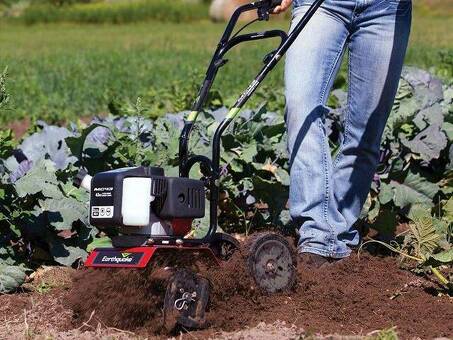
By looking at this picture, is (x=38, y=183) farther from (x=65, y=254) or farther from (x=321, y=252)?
(x=321, y=252)

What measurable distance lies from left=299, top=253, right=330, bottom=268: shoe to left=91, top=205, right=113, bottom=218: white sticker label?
107cm

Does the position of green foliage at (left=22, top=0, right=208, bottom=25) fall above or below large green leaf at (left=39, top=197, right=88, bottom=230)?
below

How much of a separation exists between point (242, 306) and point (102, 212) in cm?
67

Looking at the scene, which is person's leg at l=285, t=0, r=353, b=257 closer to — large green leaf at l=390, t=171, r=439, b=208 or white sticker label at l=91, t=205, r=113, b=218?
white sticker label at l=91, t=205, r=113, b=218

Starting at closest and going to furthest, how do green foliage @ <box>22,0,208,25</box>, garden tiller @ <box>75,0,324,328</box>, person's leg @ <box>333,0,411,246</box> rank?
garden tiller @ <box>75,0,324,328</box>
person's leg @ <box>333,0,411,246</box>
green foliage @ <box>22,0,208,25</box>

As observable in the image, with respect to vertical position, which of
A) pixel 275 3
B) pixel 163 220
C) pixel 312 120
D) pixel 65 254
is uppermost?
pixel 275 3

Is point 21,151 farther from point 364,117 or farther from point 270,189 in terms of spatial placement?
point 364,117

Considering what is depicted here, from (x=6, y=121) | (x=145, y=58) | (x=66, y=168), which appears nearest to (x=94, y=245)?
(x=66, y=168)

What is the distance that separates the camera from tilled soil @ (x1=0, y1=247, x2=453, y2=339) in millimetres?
3719

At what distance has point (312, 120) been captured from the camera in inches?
175

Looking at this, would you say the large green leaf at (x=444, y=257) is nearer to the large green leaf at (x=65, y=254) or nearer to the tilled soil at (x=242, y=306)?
the tilled soil at (x=242, y=306)

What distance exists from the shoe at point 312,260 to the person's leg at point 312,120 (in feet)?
0.06

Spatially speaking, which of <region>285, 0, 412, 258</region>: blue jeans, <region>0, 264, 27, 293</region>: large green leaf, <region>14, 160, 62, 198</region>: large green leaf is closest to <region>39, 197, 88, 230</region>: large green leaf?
<region>14, 160, 62, 198</region>: large green leaf

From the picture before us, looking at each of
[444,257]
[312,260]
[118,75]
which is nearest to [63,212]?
[312,260]
